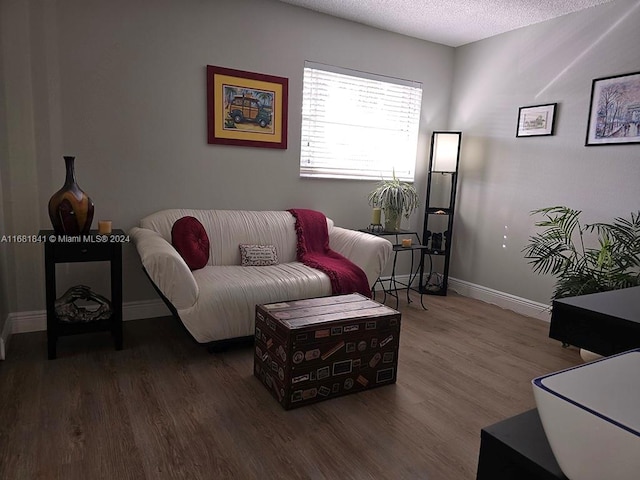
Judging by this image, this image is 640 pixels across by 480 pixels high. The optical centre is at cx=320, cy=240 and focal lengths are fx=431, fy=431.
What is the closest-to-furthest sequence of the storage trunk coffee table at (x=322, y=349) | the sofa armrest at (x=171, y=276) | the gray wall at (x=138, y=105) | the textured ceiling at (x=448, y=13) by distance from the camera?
the storage trunk coffee table at (x=322, y=349), the sofa armrest at (x=171, y=276), the gray wall at (x=138, y=105), the textured ceiling at (x=448, y=13)

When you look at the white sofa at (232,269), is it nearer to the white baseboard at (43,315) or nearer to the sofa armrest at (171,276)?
the sofa armrest at (171,276)

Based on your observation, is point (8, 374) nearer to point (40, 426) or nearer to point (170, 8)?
point (40, 426)

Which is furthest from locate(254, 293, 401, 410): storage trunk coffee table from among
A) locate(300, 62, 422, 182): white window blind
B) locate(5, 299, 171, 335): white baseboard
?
locate(300, 62, 422, 182): white window blind

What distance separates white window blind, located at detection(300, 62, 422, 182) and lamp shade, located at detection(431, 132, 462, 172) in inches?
11.0

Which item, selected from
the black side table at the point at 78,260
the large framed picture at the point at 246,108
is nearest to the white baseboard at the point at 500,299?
the large framed picture at the point at 246,108

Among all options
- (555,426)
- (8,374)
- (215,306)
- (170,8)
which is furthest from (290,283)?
(555,426)

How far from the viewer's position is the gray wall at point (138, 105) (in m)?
2.80

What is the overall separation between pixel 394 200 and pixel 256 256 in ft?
4.66

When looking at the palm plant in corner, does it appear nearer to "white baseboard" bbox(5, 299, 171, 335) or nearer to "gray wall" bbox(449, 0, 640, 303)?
"gray wall" bbox(449, 0, 640, 303)

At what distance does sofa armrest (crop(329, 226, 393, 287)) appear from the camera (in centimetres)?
337

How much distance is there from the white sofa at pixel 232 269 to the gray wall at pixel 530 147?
139cm

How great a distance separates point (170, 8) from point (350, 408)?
2.96 meters

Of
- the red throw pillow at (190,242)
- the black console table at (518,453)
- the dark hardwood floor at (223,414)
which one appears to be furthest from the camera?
the red throw pillow at (190,242)

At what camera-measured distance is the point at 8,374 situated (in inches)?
90.7
